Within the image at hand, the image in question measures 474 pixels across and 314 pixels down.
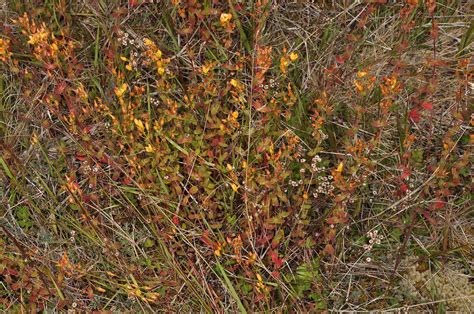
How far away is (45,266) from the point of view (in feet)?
9.57

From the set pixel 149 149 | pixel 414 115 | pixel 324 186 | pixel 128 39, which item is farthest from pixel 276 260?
pixel 128 39

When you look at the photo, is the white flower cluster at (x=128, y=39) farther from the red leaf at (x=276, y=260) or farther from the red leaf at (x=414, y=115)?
the red leaf at (x=414, y=115)

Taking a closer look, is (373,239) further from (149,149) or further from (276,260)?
(149,149)

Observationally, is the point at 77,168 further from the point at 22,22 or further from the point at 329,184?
the point at 329,184

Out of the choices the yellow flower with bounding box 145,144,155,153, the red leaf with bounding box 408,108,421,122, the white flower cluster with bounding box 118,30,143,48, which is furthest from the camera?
the white flower cluster with bounding box 118,30,143,48

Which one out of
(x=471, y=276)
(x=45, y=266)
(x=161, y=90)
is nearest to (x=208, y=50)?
(x=161, y=90)

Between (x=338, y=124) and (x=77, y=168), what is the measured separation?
1.45 meters

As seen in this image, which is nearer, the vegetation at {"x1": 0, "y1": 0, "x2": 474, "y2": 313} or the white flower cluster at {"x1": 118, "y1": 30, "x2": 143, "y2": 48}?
the vegetation at {"x1": 0, "y1": 0, "x2": 474, "y2": 313}

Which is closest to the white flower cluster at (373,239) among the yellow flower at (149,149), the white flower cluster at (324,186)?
the white flower cluster at (324,186)

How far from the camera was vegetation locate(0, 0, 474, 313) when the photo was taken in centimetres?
280

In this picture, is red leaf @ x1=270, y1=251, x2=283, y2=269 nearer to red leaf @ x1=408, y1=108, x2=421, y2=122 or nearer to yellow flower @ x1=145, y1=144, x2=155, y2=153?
yellow flower @ x1=145, y1=144, x2=155, y2=153

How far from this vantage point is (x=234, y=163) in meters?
2.90

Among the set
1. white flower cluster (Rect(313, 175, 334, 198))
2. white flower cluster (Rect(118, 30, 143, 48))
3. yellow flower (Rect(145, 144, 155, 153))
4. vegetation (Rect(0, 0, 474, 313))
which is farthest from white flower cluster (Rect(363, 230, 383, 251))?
white flower cluster (Rect(118, 30, 143, 48))

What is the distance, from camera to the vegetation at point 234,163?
2.80 metres
